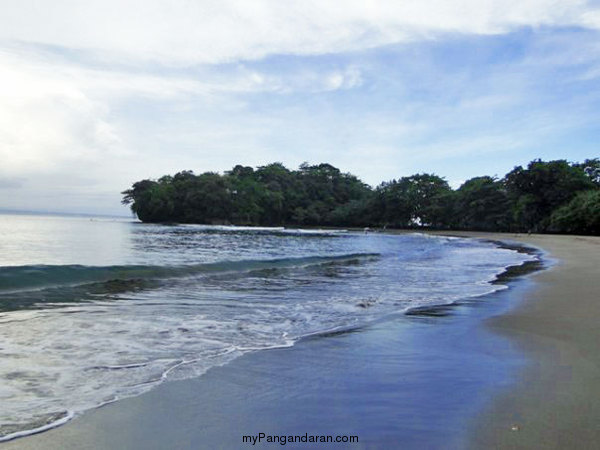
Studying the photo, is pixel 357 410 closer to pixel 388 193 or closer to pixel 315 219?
pixel 388 193

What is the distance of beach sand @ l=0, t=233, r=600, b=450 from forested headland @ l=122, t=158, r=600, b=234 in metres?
48.8

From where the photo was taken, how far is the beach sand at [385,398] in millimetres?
2740

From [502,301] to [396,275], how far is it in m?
5.19

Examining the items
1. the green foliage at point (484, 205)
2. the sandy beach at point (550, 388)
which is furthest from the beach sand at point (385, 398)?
the green foliage at point (484, 205)

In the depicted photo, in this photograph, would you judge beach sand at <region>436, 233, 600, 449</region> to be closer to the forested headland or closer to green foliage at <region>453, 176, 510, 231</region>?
the forested headland

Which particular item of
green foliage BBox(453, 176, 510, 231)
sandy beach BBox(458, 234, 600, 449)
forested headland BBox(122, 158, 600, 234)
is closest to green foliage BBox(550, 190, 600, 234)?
forested headland BBox(122, 158, 600, 234)

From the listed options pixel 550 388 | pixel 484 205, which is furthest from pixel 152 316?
pixel 484 205

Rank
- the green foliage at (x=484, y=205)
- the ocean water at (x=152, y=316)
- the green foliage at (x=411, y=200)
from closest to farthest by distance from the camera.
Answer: the ocean water at (x=152, y=316)
the green foliage at (x=484, y=205)
the green foliage at (x=411, y=200)

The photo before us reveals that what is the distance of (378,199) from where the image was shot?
3477 inches

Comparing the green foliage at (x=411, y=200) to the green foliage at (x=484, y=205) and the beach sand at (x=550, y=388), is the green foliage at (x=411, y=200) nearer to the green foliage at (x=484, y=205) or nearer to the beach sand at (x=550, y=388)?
the green foliage at (x=484, y=205)

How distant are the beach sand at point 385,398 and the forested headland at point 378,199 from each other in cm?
4882

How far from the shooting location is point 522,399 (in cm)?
335

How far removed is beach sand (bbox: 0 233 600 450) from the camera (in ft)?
8.99

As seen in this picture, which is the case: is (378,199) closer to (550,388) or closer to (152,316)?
(152,316)
